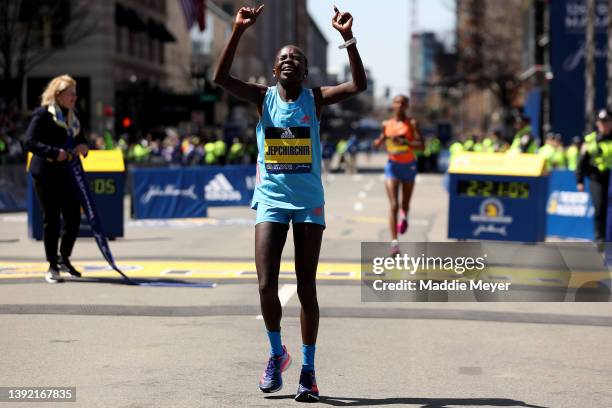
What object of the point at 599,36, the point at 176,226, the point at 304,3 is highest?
the point at 304,3

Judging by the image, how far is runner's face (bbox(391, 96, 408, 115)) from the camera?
1347 centimetres

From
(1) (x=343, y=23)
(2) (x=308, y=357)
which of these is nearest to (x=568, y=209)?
(1) (x=343, y=23)

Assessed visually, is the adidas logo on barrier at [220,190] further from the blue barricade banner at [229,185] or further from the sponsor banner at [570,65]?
the sponsor banner at [570,65]

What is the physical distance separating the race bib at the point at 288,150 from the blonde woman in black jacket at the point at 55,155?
488 centimetres

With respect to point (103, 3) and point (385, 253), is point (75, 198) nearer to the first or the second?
point (385, 253)

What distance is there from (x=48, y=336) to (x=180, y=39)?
73701 mm

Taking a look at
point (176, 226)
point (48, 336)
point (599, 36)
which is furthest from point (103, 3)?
point (48, 336)

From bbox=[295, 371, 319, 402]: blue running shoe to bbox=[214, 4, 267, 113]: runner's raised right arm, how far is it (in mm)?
1468

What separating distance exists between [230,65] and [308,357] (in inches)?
62.8

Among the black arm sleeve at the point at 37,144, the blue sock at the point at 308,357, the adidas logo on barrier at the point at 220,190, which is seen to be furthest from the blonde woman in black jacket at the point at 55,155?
the adidas logo on barrier at the point at 220,190

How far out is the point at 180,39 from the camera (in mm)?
80500

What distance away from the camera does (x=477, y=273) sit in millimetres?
7527

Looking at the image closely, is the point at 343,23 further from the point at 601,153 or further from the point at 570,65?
the point at 570,65

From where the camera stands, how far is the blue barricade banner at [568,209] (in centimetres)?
1798
